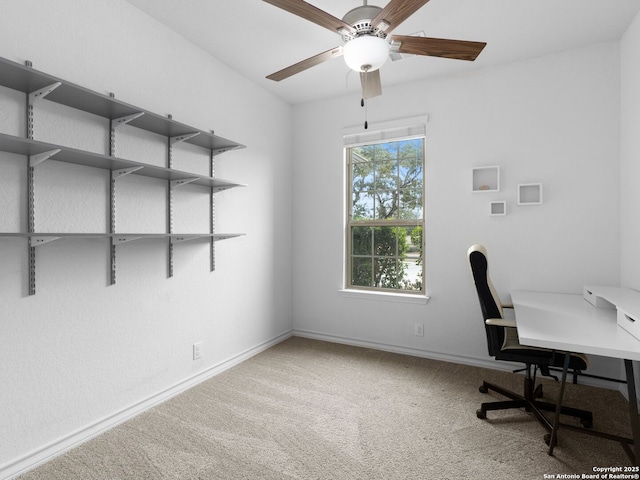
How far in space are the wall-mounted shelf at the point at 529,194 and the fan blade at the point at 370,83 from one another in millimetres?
1612

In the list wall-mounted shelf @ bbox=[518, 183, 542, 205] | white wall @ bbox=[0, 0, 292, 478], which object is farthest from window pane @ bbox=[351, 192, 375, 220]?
wall-mounted shelf @ bbox=[518, 183, 542, 205]

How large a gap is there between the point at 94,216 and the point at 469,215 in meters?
2.99

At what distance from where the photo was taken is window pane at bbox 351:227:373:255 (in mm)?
3828

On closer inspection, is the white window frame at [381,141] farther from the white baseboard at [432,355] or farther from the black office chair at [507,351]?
the black office chair at [507,351]

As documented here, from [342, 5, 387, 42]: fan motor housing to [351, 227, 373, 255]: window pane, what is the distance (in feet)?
7.25

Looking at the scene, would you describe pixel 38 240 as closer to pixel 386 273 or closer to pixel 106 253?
pixel 106 253

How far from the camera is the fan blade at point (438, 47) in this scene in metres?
1.88

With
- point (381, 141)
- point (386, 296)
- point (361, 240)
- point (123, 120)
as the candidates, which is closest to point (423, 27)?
point (381, 141)

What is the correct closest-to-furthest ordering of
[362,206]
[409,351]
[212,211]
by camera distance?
[212,211] < [409,351] < [362,206]

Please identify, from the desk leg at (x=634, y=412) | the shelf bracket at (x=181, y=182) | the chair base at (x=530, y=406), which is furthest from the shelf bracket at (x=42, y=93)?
the desk leg at (x=634, y=412)

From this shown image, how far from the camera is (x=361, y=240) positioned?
3871mm

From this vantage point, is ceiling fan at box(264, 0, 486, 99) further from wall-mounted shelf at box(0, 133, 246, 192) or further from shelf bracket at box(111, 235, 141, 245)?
shelf bracket at box(111, 235, 141, 245)

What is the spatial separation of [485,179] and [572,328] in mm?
1692

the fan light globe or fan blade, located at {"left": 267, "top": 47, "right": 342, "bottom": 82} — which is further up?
fan blade, located at {"left": 267, "top": 47, "right": 342, "bottom": 82}
